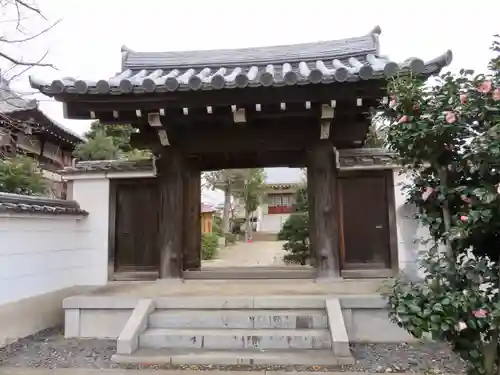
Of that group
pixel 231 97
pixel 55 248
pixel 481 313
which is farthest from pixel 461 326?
pixel 55 248

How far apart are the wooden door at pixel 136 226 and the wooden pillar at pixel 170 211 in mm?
359

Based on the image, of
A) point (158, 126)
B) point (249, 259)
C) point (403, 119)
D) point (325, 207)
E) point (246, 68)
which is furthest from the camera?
point (249, 259)

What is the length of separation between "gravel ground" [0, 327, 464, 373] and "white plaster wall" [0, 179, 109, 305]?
0.64 metres

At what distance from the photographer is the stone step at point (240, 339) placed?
4.06 m

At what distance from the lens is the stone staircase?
12.5 feet

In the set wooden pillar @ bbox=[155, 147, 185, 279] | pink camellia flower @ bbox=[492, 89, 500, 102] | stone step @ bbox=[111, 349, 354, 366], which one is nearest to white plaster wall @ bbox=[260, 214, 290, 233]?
wooden pillar @ bbox=[155, 147, 185, 279]

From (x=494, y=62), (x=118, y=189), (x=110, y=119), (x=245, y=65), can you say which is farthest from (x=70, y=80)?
(x=494, y=62)

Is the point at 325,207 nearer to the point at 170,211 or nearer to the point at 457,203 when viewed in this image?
the point at 170,211

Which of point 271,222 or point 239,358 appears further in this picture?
point 271,222

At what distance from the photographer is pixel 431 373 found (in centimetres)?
355

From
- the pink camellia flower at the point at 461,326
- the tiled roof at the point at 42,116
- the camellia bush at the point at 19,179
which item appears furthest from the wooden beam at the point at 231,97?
the tiled roof at the point at 42,116

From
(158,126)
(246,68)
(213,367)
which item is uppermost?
(246,68)

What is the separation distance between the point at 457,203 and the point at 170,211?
3.87m

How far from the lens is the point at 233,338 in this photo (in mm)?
4102
